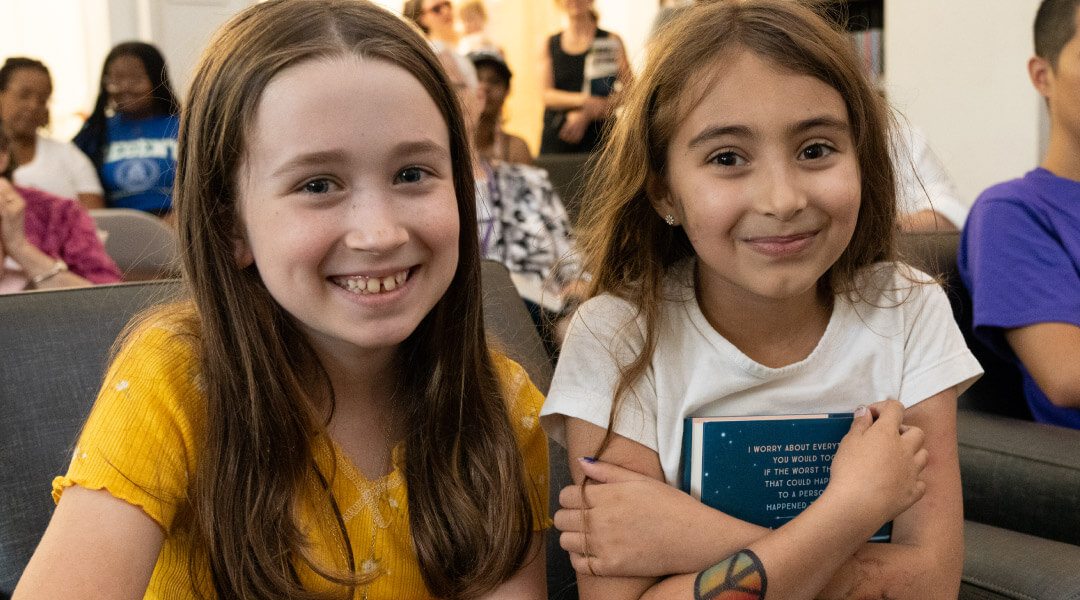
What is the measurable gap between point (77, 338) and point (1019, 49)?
3.85 metres

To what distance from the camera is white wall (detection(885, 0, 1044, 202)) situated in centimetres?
401

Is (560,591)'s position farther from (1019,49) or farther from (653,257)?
(1019,49)

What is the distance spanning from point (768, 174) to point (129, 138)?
3294mm

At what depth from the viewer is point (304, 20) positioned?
37.8 inches

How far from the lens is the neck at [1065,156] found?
1711mm

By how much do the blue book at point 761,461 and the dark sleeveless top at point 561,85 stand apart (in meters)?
3.56

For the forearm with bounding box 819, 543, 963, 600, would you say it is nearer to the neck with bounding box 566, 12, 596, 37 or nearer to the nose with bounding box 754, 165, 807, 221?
the nose with bounding box 754, 165, 807, 221

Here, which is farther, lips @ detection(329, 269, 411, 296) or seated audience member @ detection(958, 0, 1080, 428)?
seated audience member @ detection(958, 0, 1080, 428)

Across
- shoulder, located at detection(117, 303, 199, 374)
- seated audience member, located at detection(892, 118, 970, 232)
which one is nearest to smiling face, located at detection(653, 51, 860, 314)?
shoulder, located at detection(117, 303, 199, 374)

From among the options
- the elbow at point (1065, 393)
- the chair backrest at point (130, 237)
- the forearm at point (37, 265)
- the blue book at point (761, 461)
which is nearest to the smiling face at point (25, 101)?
the chair backrest at point (130, 237)

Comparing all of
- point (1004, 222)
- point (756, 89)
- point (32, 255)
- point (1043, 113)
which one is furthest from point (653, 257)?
point (1043, 113)

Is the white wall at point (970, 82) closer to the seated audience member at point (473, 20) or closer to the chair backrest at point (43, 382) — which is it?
the seated audience member at point (473, 20)

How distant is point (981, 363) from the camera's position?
1.72 metres

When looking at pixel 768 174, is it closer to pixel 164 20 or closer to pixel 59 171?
pixel 59 171
